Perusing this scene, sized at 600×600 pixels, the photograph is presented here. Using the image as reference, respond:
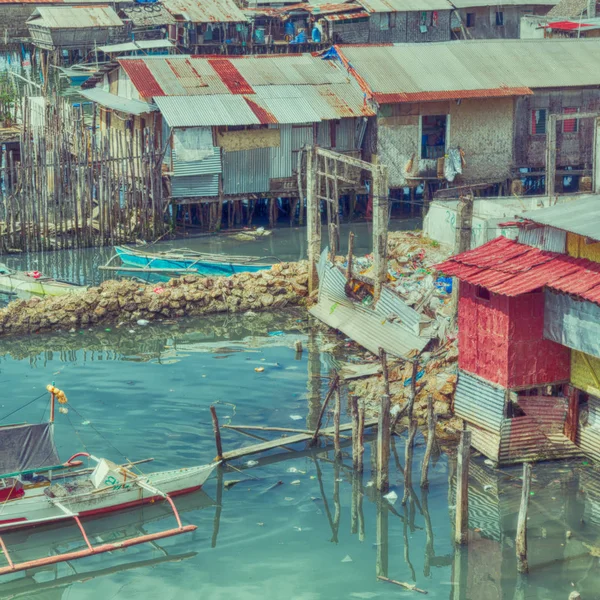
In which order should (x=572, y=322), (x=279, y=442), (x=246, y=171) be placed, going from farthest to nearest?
(x=246, y=171) < (x=279, y=442) < (x=572, y=322)

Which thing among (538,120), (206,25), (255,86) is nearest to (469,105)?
(538,120)

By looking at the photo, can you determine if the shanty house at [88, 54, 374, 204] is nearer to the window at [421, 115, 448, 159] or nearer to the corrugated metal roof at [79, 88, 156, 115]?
the corrugated metal roof at [79, 88, 156, 115]

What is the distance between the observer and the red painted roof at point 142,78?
33.6 m

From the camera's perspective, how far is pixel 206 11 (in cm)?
5022

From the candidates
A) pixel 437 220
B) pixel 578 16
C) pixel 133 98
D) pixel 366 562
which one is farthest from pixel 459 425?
pixel 578 16

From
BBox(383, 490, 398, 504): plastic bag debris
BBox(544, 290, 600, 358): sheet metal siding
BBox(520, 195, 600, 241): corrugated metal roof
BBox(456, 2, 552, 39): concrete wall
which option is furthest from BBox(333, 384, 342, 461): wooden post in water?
BBox(456, 2, 552, 39): concrete wall

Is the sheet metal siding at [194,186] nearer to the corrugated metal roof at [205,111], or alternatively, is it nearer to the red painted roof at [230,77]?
the corrugated metal roof at [205,111]

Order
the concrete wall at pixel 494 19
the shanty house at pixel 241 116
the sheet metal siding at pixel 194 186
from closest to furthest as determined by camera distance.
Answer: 1. the shanty house at pixel 241 116
2. the sheet metal siding at pixel 194 186
3. the concrete wall at pixel 494 19

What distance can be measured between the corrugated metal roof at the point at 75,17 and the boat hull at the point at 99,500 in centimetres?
3840

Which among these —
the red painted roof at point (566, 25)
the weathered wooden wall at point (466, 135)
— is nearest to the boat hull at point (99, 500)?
the weathered wooden wall at point (466, 135)

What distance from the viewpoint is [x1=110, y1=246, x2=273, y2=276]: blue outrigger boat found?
1121 inches

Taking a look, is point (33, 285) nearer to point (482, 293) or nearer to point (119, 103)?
point (119, 103)

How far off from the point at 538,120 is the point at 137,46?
1741 centimetres

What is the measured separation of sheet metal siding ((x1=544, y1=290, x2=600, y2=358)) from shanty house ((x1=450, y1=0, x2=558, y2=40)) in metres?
36.7
